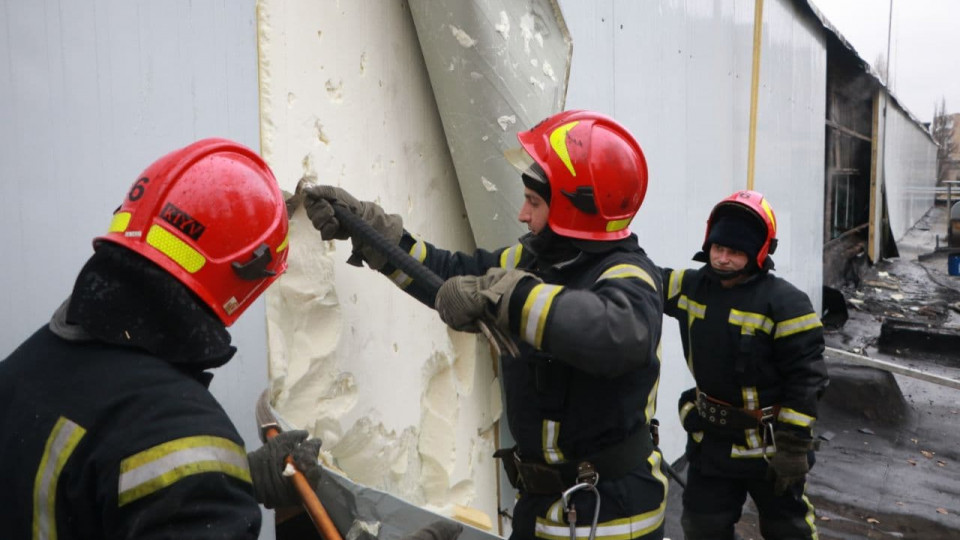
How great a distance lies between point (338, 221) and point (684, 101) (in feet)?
11.4

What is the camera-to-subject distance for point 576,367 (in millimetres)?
2025

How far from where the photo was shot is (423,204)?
113 inches

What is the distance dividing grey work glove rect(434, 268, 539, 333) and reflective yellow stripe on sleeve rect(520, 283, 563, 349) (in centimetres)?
5

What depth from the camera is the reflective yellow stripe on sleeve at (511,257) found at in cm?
254

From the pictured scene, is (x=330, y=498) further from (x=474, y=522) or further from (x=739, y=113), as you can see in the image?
(x=739, y=113)

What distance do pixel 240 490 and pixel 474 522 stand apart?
1.72 metres

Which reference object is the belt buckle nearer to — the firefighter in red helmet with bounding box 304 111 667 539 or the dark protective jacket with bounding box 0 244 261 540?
the firefighter in red helmet with bounding box 304 111 667 539

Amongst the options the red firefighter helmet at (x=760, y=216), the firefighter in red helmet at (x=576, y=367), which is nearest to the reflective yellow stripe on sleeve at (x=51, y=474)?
the firefighter in red helmet at (x=576, y=367)

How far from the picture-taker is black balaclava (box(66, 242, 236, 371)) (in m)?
1.07

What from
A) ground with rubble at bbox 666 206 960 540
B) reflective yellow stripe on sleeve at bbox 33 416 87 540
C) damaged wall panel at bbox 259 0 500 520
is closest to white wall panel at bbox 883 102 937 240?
ground with rubble at bbox 666 206 960 540

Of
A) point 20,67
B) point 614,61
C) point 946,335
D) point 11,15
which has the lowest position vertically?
point 946,335

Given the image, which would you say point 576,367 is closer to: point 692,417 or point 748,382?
point 748,382

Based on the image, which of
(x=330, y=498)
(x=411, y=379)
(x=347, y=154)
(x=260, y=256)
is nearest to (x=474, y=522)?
(x=411, y=379)

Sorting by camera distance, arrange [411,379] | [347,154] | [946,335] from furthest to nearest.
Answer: [946,335] < [411,379] < [347,154]
